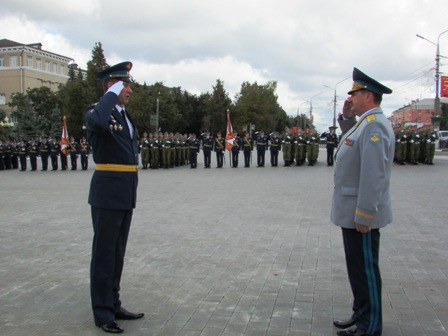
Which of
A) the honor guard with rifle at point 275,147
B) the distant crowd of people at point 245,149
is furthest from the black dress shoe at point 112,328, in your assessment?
the honor guard with rifle at point 275,147

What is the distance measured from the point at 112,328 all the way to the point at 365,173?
7.79ft

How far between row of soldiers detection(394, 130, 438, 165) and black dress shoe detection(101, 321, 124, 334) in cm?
2027

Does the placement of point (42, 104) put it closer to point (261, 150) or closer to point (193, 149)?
point (193, 149)

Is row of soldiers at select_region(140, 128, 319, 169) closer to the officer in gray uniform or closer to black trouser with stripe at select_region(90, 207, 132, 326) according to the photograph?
black trouser with stripe at select_region(90, 207, 132, 326)

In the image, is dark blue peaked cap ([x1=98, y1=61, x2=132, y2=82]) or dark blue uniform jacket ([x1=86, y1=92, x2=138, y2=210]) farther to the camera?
dark blue peaked cap ([x1=98, y1=61, x2=132, y2=82])

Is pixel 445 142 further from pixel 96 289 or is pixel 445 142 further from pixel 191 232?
pixel 96 289

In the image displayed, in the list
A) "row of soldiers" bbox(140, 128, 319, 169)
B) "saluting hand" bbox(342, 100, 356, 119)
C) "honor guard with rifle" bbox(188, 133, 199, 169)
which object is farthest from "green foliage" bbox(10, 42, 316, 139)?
"saluting hand" bbox(342, 100, 356, 119)

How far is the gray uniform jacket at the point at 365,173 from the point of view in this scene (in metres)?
3.32

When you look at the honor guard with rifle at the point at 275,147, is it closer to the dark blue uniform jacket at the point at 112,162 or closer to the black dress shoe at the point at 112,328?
the dark blue uniform jacket at the point at 112,162

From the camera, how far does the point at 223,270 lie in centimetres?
544

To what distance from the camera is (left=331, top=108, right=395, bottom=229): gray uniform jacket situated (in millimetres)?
3320

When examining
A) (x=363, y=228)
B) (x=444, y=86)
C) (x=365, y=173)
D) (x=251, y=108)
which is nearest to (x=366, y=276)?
(x=363, y=228)

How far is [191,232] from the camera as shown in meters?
7.55

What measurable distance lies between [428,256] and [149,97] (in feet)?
192
